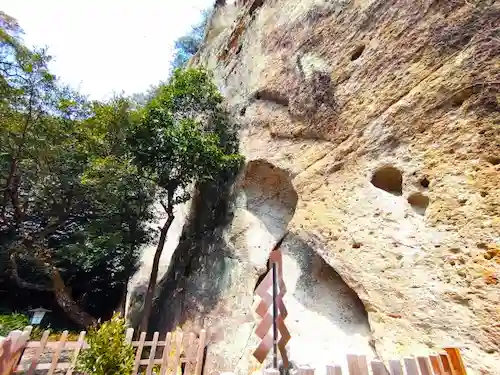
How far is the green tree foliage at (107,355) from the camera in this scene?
4637mm

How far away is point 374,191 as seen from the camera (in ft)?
17.1

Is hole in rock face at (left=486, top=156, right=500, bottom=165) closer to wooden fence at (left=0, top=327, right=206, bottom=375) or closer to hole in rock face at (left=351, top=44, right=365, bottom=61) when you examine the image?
hole in rock face at (left=351, top=44, right=365, bottom=61)

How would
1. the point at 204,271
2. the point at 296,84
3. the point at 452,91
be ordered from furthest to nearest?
the point at 204,271
the point at 296,84
the point at 452,91

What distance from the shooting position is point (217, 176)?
31.8ft

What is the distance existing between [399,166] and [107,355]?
525cm

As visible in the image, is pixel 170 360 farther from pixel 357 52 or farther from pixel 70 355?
pixel 357 52

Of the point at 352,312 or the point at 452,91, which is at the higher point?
the point at 452,91

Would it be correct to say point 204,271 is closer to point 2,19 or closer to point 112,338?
point 112,338

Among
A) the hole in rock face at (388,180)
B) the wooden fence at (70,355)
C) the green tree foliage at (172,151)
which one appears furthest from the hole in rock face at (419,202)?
the green tree foliage at (172,151)

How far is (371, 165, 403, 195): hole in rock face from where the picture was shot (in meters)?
5.24

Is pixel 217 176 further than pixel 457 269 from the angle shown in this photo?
Yes

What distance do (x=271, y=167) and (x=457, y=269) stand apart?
4.96 m

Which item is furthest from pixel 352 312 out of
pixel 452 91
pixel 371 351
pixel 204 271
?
pixel 204 271

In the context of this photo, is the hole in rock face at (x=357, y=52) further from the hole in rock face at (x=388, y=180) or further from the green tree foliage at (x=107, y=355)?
the green tree foliage at (x=107, y=355)
